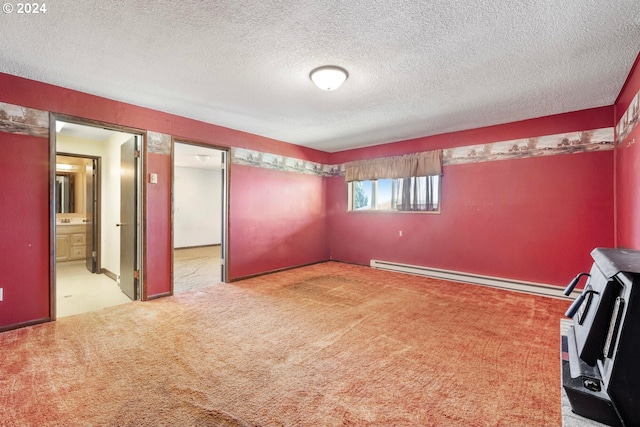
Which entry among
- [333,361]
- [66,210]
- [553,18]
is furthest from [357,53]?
[66,210]

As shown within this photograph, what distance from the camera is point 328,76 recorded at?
2602 mm

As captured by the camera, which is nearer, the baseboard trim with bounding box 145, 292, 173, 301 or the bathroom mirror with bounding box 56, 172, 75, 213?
the baseboard trim with bounding box 145, 292, 173, 301

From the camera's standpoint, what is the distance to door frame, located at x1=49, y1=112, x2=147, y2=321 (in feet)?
9.72

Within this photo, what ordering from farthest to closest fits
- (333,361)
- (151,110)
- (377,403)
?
(151,110) < (333,361) < (377,403)

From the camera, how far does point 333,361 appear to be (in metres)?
2.19

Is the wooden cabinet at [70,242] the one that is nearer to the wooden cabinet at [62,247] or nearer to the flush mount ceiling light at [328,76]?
the wooden cabinet at [62,247]

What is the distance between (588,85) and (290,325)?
386 centimetres

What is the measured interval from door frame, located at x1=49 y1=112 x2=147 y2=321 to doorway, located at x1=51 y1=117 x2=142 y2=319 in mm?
16

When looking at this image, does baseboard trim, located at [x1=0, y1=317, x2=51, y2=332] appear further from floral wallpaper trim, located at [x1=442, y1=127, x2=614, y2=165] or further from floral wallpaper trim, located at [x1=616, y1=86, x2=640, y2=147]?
floral wallpaper trim, located at [x1=616, y1=86, x2=640, y2=147]

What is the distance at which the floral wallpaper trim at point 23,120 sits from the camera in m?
2.71

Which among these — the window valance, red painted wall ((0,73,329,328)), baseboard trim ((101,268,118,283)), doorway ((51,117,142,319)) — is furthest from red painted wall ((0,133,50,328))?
the window valance

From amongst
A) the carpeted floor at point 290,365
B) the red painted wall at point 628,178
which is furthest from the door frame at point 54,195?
the red painted wall at point 628,178

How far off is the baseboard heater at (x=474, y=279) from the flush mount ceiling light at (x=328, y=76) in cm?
336

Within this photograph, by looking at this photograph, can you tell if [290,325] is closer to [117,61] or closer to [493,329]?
[493,329]
